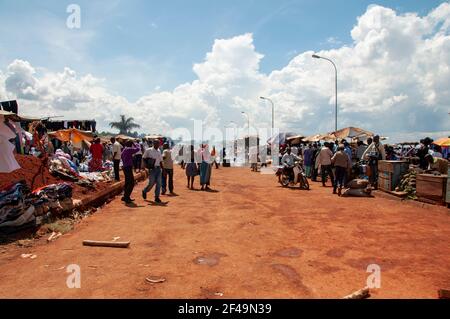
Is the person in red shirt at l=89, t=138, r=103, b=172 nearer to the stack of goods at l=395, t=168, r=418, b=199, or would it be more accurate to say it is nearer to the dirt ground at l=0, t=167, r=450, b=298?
the dirt ground at l=0, t=167, r=450, b=298

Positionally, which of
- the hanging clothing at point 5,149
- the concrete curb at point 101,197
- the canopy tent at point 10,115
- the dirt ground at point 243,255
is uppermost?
the canopy tent at point 10,115

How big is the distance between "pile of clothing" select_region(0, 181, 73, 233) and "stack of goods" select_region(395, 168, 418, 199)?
11.1m

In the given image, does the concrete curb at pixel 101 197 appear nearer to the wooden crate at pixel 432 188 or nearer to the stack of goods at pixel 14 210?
the stack of goods at pixel 14 210

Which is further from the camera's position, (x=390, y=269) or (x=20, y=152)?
(x=20, y=152)

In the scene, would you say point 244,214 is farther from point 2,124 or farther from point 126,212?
point 2,124

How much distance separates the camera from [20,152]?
43.3 ft

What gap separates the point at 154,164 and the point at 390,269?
8.28 m

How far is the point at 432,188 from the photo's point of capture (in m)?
10.9

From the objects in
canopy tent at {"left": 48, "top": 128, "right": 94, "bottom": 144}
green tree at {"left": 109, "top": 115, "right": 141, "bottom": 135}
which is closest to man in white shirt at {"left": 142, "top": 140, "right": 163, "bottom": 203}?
canopy tent at {"left": 48, "top": 128, "right": 94, "bottom": 144}

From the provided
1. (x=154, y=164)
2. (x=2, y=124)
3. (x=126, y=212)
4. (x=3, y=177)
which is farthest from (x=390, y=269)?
(x=3, y=177)

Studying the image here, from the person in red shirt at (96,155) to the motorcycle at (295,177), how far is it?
8558mm

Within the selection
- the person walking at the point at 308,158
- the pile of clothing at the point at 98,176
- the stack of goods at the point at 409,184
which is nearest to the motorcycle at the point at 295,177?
the person walking at the point at 308,158

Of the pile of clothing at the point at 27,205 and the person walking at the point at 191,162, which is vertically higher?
the person walking at the point at 191,162

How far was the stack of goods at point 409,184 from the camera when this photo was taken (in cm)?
1207
